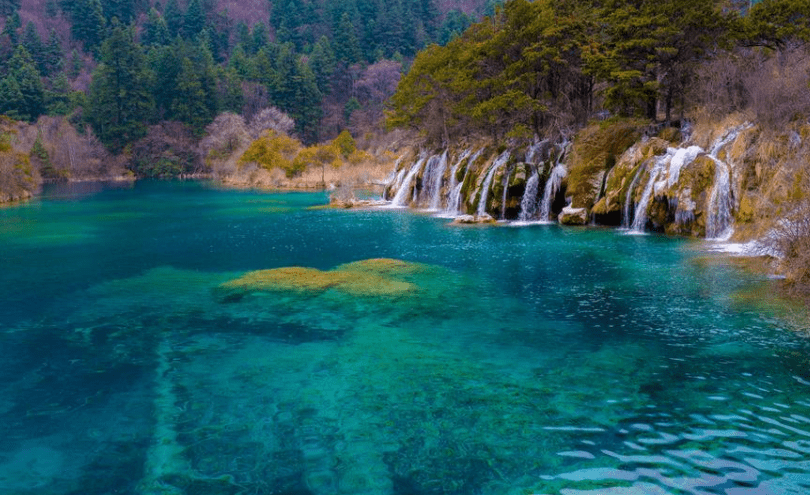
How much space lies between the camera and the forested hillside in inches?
4360

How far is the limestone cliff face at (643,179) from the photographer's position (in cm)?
2481

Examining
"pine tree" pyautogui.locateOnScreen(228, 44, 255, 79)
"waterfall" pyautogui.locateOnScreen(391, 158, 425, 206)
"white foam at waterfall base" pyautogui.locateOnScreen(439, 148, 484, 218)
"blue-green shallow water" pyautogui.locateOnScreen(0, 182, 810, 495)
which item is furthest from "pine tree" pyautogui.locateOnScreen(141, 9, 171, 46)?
"blue-green shallow water" pyautogui.locateOnScreen(0, 182, 810, 495)

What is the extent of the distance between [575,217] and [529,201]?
4261 millimetres

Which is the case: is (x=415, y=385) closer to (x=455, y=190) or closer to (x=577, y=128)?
(x=455, y=190)

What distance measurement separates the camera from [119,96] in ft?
Result: 360

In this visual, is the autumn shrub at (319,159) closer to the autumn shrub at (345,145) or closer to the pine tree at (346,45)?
the autumn shrub at (345,145)

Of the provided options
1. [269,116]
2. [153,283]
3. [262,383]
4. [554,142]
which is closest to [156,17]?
[269,116]

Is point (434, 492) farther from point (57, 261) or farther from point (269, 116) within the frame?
point (269, 116)

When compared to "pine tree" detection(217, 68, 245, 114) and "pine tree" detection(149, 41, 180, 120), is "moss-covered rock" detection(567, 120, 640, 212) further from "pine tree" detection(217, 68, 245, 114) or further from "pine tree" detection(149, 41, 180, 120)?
"pine tree" detection(149, 41, 180, 120)

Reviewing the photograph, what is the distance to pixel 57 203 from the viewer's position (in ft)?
184

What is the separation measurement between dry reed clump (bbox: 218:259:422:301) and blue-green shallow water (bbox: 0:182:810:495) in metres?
0.51

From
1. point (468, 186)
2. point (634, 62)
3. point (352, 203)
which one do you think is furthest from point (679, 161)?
point (352, 203)

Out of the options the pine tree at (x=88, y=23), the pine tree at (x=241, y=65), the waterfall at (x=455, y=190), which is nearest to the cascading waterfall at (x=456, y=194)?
the waterfall at (x=455, y=190)

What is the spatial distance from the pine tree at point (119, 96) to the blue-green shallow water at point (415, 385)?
98.7 meters
